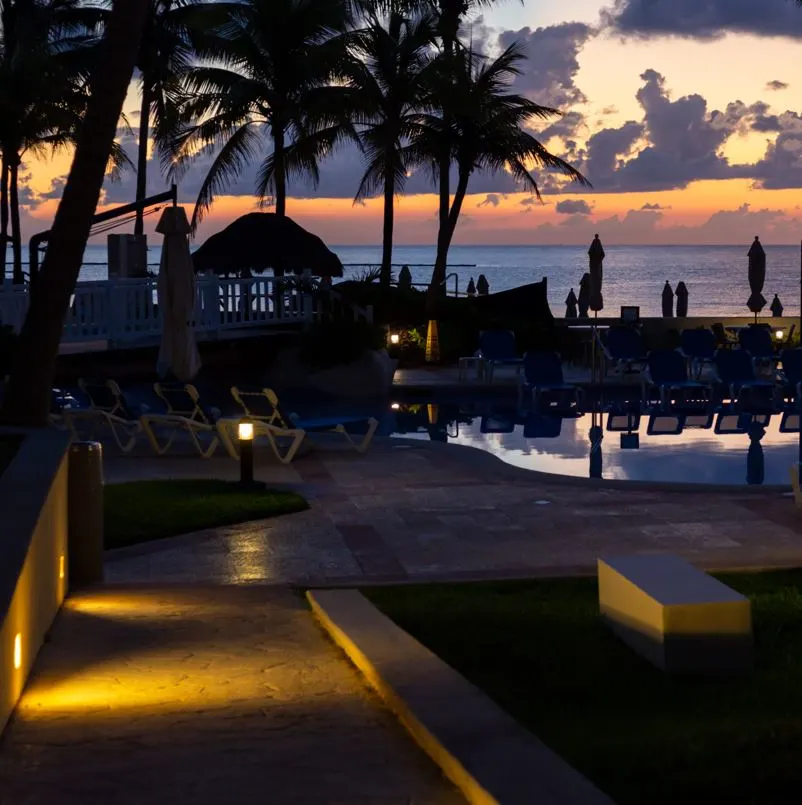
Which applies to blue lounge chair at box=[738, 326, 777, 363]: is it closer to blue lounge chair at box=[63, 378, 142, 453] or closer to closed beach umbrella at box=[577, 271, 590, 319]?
blue lounge chair at box=[63, 378, 142, 453]

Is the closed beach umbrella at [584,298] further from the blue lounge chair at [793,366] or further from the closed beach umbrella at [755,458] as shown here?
the closed beach umbrella at [755,458]

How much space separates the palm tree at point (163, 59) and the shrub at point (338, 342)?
32.8ft

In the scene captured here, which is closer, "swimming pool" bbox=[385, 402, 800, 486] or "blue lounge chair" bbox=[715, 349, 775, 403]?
"swimming pool" bbox=[385, 402, 800, 486]

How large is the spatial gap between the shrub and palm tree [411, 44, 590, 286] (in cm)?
605

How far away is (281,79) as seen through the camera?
26734 mm

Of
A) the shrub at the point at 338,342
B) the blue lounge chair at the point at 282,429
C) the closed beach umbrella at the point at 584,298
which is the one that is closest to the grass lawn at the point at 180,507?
the blue lounge chair at the point at 282,429

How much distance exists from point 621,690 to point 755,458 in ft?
31.2

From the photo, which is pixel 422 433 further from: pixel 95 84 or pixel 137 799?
pixel 137 799

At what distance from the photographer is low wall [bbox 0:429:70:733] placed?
4449mm

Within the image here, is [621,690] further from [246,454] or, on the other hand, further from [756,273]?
[756,273]

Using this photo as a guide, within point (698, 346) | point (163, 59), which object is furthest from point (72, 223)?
point (163, 59)

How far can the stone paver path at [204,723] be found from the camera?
12.1ft

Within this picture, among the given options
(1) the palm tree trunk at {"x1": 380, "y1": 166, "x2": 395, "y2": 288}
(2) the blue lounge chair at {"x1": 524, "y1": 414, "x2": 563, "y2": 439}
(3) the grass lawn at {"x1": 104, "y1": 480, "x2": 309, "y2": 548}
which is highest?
(1) the palm tree trunk at {"x1": 380, "y1": 166, "x2": 395, "y2": 288}

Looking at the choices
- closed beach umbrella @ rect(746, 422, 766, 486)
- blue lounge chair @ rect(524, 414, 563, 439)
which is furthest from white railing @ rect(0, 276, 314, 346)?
closed beach umbrella @ rect(746, 422, 766, 486)
